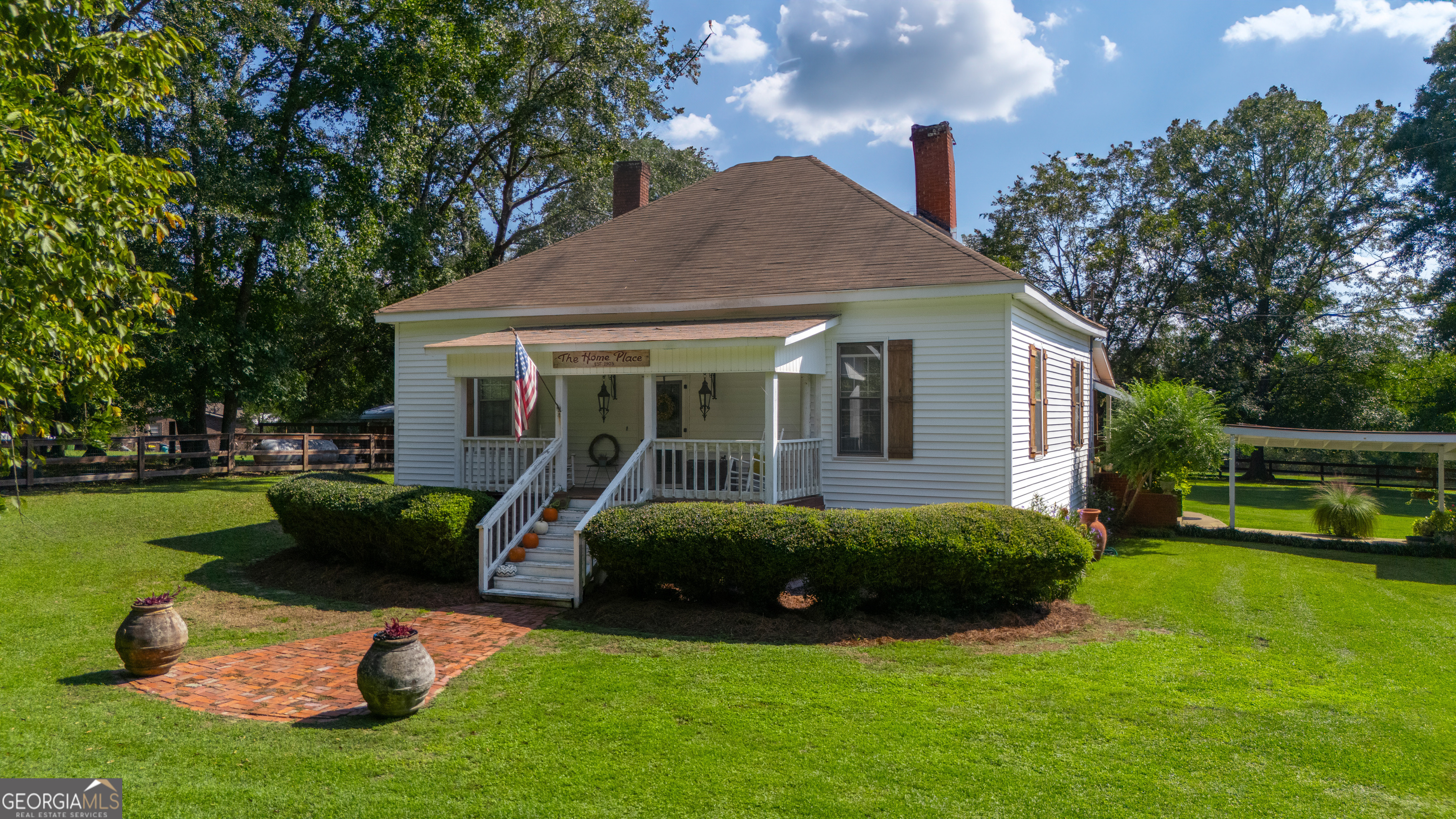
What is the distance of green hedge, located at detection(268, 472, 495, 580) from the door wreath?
9.83ft

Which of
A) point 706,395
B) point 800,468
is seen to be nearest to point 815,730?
point 800,468

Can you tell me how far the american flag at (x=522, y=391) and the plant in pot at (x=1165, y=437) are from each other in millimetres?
11644

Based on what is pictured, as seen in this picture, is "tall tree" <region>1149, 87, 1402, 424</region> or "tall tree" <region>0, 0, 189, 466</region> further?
"tall tree" <region>1149, 87, 1402, 424</region>

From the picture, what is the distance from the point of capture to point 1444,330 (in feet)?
99.1

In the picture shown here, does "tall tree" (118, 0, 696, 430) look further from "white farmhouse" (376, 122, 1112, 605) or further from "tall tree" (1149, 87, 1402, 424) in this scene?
"tall tree" (1149, 87, 1402, 424)

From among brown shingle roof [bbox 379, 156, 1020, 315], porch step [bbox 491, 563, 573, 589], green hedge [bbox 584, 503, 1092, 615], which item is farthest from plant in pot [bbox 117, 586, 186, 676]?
brown shingle roof [bbox 379, 156, 1020, 315]

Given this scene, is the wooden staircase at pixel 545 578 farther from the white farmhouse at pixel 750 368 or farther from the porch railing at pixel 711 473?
the porch railing at pixel 711 473

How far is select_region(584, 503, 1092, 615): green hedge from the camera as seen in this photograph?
8.78 meters

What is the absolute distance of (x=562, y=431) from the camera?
12305 millimetres

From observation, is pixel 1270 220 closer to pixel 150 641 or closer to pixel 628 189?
pixel 628 189

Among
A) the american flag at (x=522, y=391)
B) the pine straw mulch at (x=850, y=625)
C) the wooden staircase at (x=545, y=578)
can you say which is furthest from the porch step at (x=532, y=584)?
the american flag at (x=522, y=391)

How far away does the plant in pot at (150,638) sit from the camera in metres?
7.02

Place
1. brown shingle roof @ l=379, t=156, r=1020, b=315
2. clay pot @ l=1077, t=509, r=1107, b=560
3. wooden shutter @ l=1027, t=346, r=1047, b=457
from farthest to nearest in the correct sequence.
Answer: clay pot @ l=1077, t=509, r=1107, b=560, wooden shutter @ l=1027, t=346, r=1047, b=457, brown shingle roof @ l=379, t=156, r=1020, b=315

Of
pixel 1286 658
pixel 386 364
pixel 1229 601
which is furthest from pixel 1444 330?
pixel 386 364
